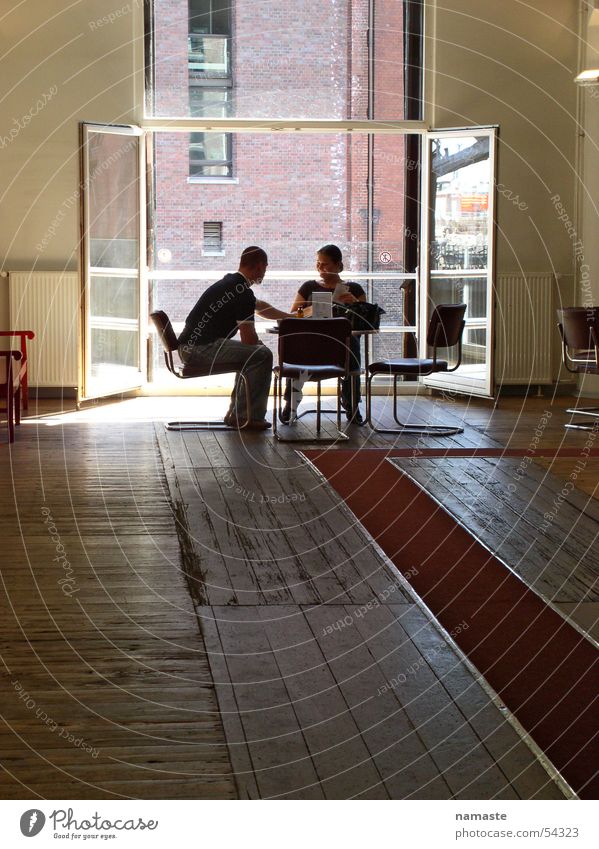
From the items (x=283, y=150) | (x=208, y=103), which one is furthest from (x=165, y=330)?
(x=283, y=150)

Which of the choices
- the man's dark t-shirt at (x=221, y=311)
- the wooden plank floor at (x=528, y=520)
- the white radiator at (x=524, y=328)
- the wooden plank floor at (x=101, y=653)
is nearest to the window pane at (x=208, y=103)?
the white radiator at (x=524, y=328)

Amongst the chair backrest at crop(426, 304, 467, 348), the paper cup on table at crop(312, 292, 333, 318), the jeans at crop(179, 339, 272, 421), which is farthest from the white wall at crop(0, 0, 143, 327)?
the chair backrest at crop(426, 304, 467, 348)

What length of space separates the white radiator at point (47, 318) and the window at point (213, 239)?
2821 millimetres

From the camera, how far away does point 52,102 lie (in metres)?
9.38

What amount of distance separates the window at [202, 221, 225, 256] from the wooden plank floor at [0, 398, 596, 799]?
671 centimetres

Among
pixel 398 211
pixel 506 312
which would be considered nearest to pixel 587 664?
pixel 506 312

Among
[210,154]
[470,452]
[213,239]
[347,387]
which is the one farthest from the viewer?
[213,239]

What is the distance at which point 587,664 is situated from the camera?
3172 mm

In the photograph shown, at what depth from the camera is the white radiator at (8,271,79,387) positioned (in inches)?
370

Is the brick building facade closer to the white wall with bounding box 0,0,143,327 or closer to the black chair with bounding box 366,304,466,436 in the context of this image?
the white wall with bounding box 0,0,143,327

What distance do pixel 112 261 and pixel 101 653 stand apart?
629 cm

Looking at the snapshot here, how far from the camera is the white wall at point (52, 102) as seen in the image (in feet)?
30.6

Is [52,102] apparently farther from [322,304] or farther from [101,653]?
[101,653]
